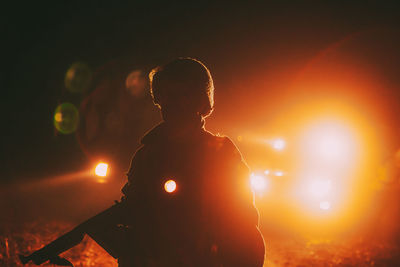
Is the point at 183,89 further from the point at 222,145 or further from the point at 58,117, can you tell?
the point at 58,117

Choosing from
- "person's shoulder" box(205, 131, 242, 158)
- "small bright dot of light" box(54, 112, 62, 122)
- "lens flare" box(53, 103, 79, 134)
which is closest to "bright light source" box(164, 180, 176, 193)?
"person's shoulder" box(205, 131, 242, 158)

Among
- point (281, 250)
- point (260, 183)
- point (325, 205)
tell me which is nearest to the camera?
point (281, 250)

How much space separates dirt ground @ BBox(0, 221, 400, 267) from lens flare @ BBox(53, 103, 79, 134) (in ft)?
64.7

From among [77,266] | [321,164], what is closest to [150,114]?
[321,164]

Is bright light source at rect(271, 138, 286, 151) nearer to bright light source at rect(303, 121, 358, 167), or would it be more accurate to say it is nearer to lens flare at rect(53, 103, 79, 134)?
bright light source at rect(303, 121, 358, 167)

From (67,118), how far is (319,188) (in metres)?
23.4

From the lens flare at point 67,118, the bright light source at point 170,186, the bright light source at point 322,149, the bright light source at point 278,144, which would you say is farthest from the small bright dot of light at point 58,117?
the bright light source at point 170,186

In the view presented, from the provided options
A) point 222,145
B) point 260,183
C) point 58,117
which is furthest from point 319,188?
point 58,117

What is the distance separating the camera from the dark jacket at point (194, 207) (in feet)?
4.57

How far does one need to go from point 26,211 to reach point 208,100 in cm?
1075

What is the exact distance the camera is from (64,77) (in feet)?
85.5

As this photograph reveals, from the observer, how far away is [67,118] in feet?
91.9

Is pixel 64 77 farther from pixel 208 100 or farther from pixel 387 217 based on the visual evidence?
pixel 208 100

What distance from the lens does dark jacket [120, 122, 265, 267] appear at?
1.39 m
